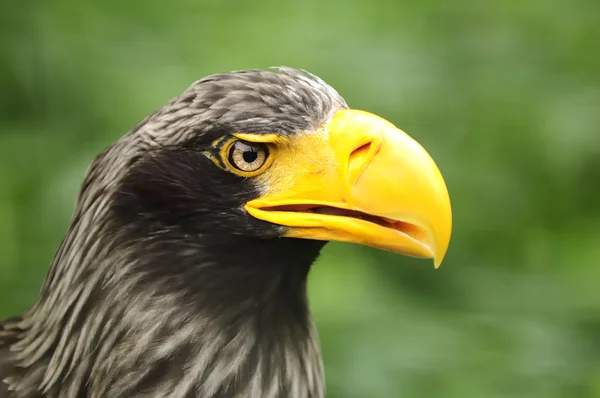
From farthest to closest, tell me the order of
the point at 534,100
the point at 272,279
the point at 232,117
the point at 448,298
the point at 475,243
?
the point at 534,100
the point at 475,243
the point at 448,298
the point at 272,279
the point at 232,117

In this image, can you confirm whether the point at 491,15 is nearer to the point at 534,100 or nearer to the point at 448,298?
the point at 534,100

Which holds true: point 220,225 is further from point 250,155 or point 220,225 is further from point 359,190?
point 359,190

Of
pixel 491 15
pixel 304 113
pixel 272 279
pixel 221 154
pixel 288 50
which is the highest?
pixel 491 15

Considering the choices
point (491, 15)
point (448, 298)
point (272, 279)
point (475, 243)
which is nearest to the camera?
point (272, 279)

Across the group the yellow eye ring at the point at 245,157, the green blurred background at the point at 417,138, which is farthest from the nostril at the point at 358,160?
the green blurred background at the point at 417,138

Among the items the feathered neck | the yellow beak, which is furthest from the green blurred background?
the yellow beak

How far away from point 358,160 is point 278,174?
196mm

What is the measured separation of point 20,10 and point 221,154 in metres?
2.42

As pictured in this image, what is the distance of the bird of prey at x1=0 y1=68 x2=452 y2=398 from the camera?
214 cm

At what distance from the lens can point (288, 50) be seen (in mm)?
4164

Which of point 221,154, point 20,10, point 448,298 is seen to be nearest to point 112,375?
point 221,154

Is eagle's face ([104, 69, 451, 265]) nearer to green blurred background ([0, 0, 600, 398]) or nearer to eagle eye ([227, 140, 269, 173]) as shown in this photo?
eagle eye ([227, 140, 269, 173])

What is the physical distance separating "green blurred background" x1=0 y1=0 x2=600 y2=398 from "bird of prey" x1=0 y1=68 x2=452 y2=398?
111 centimetres

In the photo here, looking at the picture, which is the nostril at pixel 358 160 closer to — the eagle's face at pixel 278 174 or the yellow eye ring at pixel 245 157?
the eagle's face at pixel 278 174
